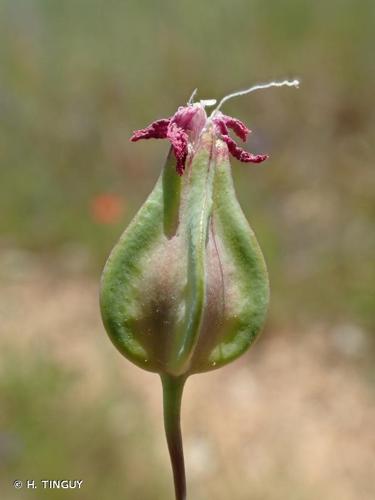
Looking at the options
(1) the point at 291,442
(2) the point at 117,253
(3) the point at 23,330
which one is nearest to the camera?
(2) the point at 117,253

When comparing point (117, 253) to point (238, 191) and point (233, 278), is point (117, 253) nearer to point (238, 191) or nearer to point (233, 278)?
point (233, 278)

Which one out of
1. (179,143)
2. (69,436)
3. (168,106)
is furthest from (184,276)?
(168,106)

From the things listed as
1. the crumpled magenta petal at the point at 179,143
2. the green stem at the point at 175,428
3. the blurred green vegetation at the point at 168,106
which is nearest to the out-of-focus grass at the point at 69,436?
the blurred green vegetation at the point at 168,106

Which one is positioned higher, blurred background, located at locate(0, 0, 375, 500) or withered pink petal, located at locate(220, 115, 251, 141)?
blurred background, located at locate(0, 0, 375, 500)

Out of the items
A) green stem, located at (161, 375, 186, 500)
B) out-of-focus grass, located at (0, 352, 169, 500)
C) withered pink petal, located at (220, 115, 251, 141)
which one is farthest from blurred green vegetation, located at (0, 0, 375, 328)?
green stem, located at (161, 375, 186, 500)

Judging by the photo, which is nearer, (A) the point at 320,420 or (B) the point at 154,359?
(B) the point at 154,359

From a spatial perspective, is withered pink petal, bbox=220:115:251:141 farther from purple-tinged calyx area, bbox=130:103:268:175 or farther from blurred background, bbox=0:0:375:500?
blurred background, bbox=0:0:375:500

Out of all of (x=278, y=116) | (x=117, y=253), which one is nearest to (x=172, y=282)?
(x=117, y=253)

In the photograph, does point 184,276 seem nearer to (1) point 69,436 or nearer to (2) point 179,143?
(2) point 179,143
